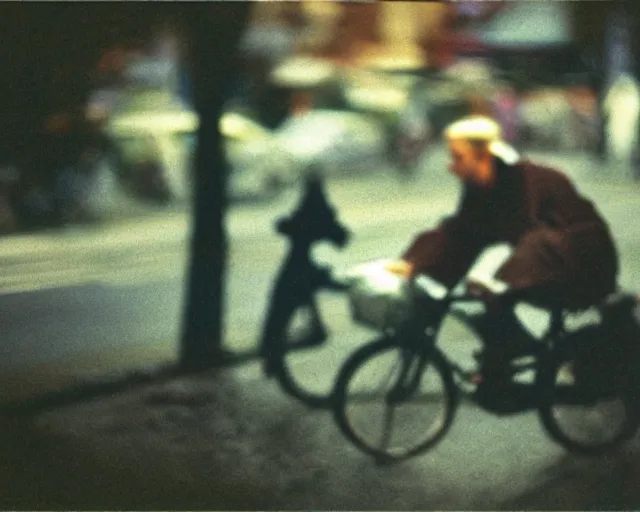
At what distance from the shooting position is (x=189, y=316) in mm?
5805

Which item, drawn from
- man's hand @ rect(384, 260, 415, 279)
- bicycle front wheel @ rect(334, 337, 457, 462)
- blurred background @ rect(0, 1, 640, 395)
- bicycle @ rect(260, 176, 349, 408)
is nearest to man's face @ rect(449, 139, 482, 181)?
blurred background @ rect(0, 1, 640, 395)

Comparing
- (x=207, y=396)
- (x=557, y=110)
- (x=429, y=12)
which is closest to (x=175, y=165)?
(x=207, y=396)

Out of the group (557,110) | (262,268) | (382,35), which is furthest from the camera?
(557,110)

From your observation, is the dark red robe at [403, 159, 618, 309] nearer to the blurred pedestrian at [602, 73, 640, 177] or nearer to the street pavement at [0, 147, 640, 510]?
the street pavement at [0, 147, 640, 510]

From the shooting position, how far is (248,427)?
16.7ft

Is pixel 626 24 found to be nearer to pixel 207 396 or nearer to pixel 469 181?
pixel 469 181

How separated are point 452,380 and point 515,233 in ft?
2.40

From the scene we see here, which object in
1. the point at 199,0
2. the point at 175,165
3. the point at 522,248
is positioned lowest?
the point at 522,248

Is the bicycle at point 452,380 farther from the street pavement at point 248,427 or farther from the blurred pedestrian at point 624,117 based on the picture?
the blurred pedestrian at point 624,117

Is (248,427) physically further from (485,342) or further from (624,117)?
(624,117)

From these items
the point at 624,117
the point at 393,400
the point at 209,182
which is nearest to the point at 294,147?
the point at 209,182

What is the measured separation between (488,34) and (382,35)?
507 mm

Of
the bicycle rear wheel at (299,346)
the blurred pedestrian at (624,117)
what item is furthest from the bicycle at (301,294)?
the blurred pedestrian at (624,117)

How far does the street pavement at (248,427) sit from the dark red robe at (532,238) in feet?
0.42
